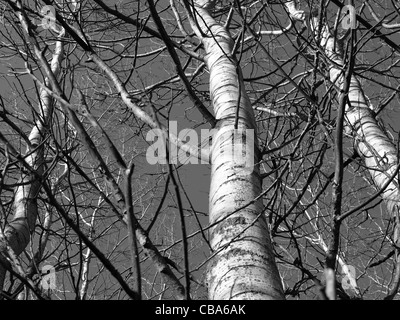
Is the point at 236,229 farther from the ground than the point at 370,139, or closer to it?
closer to it

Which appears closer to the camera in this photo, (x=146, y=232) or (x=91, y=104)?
(x=146, y=232)

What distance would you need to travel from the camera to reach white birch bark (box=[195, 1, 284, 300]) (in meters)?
1.22

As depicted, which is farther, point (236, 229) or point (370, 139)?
point (370, 139)

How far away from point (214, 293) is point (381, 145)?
200 centimetres

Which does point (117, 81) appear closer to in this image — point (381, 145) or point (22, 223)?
point (22, 223)

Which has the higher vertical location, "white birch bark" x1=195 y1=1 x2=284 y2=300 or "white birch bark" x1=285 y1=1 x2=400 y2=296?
"white birch bark" x1=285 y1=1 x2=400 y2=296

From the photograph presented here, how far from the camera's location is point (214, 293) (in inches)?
49.3

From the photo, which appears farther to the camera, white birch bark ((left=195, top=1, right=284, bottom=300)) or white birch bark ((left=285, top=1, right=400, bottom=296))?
white birch bark ((left=285, top=1, right=400, bottom=296))

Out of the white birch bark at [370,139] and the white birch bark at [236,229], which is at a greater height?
the white birch bark at [370,139]

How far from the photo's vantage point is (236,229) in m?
1.39

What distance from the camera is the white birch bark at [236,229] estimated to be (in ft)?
3.99

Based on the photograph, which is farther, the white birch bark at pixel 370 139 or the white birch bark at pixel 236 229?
the white birch bark at pixel 370 139
